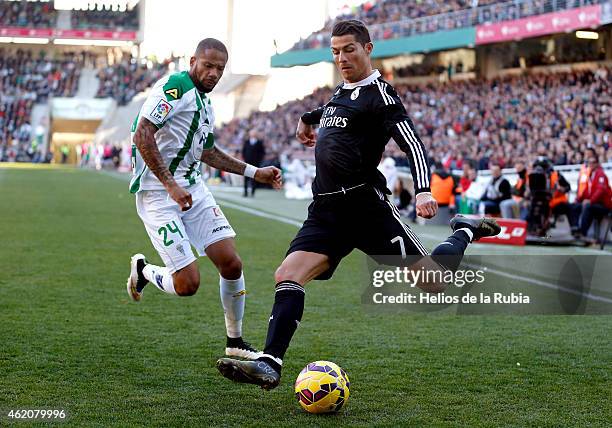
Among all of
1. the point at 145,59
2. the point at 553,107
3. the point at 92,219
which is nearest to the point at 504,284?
the point at 92,219

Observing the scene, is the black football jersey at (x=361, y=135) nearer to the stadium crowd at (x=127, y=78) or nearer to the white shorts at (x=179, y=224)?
the white shorts at (x=179, y=224)

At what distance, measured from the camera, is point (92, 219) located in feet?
61.7

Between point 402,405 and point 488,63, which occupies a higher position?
point 488,63

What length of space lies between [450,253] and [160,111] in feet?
6.58

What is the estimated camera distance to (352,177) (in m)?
5.73

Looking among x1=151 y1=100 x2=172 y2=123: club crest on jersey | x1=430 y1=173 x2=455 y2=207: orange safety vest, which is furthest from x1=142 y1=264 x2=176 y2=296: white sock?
x1=430 y1=173 x2=455 y2=207: orange safety vest

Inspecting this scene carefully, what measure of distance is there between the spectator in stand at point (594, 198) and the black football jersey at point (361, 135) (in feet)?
36.1

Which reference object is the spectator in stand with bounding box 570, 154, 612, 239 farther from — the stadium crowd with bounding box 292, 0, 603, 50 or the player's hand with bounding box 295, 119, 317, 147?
the stadium crowd with bounding box 292, 0, 603, 50

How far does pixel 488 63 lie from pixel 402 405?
36.6m

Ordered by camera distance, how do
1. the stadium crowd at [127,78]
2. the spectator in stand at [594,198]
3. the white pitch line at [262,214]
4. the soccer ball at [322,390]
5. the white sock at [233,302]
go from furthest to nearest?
the stadium crowd at [127,78], the white pitch line at [262,214], the spectator in stand at [594,198], the white sock at [233,302], the soccer ball at [322,390]

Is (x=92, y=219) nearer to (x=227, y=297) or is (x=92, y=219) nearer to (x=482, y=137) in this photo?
(x=227, y=297)

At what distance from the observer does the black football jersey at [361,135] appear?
18.2 ft

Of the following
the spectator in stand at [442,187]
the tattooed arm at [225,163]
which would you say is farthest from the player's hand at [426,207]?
the spectator in stand at [442,187]

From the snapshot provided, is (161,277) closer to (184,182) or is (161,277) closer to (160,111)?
(184,182)
